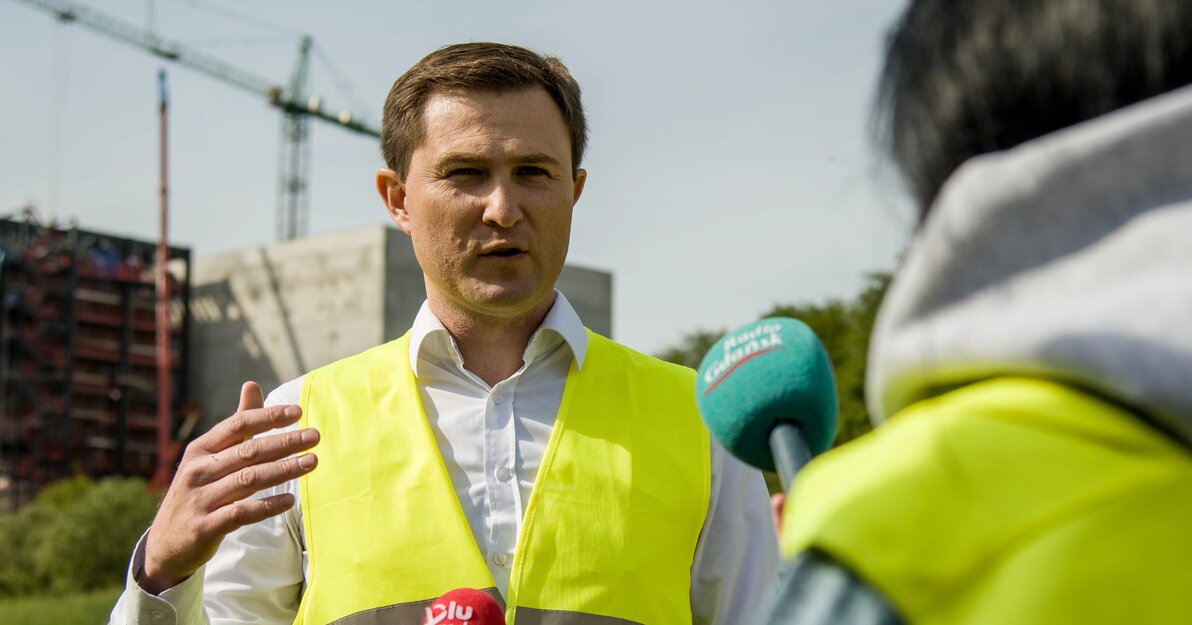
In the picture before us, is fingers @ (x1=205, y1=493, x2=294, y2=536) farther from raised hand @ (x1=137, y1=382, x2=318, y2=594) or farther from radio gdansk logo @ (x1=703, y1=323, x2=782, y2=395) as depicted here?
radio gdansk logo @ (x1=703, y1=323, x2=782, y2=395)

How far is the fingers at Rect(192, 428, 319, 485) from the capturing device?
237cm

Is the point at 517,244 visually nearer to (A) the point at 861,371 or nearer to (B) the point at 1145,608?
(B) the point at 1145,608

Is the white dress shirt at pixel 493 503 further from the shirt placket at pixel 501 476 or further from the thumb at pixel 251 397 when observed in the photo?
the thumb at pixel 251 397

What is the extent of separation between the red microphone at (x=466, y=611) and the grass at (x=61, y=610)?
19273 millimetres

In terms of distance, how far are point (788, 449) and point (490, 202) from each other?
67.1 inches

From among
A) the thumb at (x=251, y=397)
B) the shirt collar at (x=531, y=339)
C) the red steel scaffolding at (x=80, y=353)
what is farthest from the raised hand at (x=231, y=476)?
the red steel scaffolding at (x=80, y=353)

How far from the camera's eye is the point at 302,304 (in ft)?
136

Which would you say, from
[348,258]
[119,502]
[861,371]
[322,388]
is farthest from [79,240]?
[322,388]

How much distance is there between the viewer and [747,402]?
1.47 m

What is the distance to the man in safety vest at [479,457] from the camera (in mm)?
2662

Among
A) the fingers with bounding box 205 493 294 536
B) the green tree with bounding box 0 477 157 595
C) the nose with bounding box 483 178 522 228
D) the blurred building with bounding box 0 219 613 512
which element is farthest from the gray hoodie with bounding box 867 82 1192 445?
the blurred building with bounding box 0 219 613 512

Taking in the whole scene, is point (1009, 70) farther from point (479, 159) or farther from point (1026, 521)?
point (479, 159)

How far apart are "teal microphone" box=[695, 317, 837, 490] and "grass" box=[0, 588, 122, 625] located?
2017 cm

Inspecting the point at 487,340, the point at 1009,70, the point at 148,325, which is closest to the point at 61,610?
the point at 487,340
